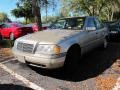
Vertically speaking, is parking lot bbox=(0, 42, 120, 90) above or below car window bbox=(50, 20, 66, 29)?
below

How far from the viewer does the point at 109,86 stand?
612 centimetres

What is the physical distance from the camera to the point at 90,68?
25.5 feet

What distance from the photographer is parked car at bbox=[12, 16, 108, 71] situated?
6359 mm

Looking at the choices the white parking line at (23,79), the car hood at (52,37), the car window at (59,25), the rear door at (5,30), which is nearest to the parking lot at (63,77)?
the white parking line at (23,79)

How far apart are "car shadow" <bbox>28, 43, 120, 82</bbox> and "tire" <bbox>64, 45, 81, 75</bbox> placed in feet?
0.47

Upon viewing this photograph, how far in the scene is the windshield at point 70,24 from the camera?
822 centimetres

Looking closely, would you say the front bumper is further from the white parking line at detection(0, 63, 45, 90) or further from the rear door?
the rear door

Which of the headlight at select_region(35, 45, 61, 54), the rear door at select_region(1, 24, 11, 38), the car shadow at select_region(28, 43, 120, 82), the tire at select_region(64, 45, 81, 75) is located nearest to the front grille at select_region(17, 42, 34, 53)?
the headlight at select_region(35, 45, 61, 54)

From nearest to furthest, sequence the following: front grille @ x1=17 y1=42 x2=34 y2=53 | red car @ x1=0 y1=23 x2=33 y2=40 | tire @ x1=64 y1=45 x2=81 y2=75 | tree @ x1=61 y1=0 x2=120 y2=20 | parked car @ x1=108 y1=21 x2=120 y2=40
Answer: front grille @ x1=17 y1=42 x2=34 y2=53, tire @ x1=64 y1=45 x2=81 y2=75, parked car @ x1=108 y1=21 x2=120 y2=40, red car @ x1=0 y1=23 x2=33 y2=40, tree @ x1=61 y1=0 x2=120 y2=20

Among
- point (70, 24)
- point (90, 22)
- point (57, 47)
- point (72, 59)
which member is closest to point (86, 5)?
point (90, 22)

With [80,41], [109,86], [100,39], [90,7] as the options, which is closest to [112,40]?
[100,39]

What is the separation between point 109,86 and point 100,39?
3568mm

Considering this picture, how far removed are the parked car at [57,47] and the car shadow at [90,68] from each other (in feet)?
0.98

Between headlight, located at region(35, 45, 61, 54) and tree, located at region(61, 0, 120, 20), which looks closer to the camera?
headlight, located at region(35, 45, 61, 54)
